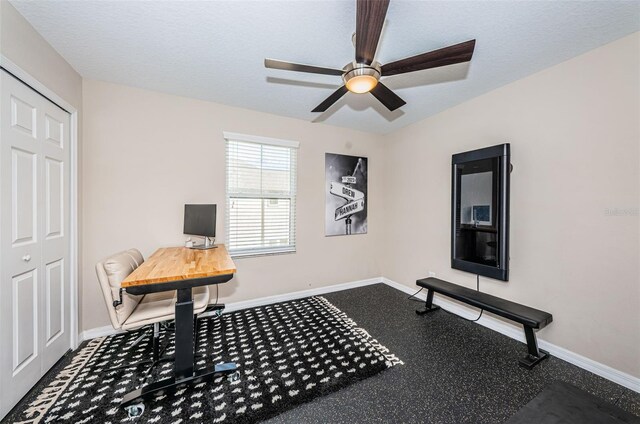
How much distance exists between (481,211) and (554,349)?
1.44m

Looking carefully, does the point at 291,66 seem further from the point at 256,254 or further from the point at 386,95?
the point at 256,254

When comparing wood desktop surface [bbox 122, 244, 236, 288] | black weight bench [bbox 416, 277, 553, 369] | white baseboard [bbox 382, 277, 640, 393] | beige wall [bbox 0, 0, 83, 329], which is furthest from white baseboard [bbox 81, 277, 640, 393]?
beige wall [bbox 0, 0, 83, 329]

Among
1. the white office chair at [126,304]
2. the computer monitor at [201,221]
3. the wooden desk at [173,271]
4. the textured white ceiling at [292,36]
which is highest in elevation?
the textured white ceiling at [292,36]

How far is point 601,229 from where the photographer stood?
2.03 meters

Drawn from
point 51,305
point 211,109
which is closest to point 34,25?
point 211,109

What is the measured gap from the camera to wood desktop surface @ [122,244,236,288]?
5.21 feet

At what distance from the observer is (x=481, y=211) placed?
282 centimetres

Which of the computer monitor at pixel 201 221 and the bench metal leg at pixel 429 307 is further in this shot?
the bench metal leg at pixel 429 307

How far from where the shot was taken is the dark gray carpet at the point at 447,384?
5.31ft

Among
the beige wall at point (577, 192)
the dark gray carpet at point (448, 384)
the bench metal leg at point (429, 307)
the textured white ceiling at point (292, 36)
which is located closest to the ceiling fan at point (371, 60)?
the textured white ceiling at point (292, 36)

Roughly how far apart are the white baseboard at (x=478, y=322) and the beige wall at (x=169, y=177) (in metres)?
0.09

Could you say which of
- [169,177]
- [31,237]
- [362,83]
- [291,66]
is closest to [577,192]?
[362,83]

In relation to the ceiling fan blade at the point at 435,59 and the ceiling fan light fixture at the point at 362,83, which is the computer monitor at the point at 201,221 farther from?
the ceiling fan blade at the point at 435,59

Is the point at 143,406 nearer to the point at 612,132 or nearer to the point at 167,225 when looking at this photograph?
the point at 167,225
